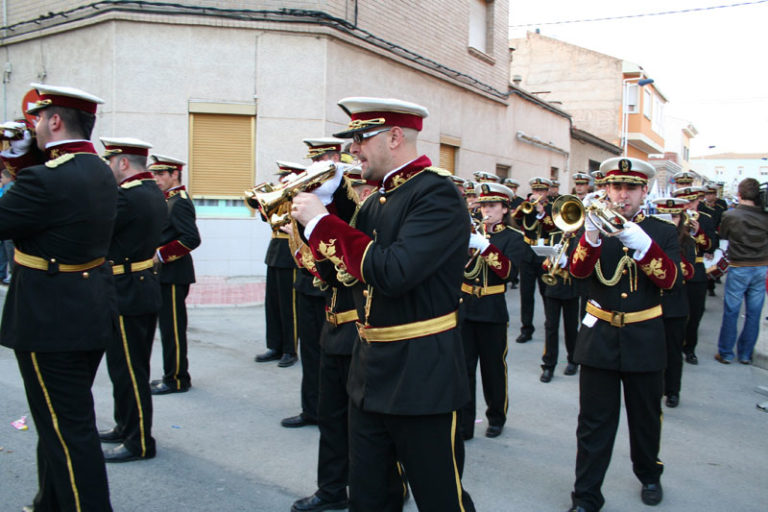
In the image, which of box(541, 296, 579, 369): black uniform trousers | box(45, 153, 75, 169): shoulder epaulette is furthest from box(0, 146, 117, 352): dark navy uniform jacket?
box(541, 296, 579, 369): black uniform trousers

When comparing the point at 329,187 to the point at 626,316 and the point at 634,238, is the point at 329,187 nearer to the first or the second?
the point at 634,238

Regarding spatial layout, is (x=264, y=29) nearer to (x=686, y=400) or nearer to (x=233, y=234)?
(x=233, y=234)

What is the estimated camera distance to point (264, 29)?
1188cm

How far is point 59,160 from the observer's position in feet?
10.8

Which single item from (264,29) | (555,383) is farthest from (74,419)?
(264,29)

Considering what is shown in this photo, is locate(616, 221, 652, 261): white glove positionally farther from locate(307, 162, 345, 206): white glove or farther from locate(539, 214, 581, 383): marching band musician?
locate(539, 214, 581, 383): marching band musician

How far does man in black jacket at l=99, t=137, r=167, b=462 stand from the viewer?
461cm

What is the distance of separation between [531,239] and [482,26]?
9376 millimetres

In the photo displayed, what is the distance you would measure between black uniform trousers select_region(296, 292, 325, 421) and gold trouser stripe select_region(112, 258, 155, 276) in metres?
1.26

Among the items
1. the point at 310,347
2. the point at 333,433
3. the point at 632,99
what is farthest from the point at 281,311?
the point at 632,99

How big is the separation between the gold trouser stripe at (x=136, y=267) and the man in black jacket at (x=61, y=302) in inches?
56.8

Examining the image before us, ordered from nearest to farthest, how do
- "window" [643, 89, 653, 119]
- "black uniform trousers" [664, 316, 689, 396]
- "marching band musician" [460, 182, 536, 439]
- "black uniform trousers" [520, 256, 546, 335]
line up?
"marching band musician" [460, 182, 536, 439] < "black uniform trousers" [664, 316, 689, 396] < "black uniform trousers" [520, 256, 546, 335] < "window" [643, 89, 653, 119]

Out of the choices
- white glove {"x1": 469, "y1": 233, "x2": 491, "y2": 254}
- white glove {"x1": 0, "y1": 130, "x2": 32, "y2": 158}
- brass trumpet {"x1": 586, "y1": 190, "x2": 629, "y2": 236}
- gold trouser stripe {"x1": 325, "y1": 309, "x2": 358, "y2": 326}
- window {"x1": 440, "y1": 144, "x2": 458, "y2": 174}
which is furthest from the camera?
window {"x1": 440, "y1": 144, "x2": 458, "y2": 174}

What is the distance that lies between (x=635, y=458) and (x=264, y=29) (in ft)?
33.5
